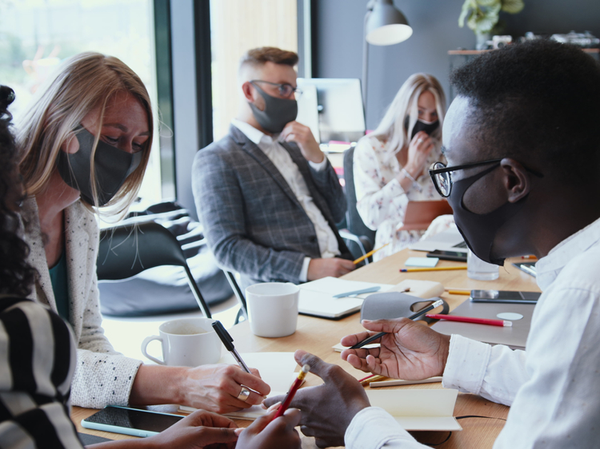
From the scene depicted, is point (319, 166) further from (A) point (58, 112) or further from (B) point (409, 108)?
(A) point (58, 112)

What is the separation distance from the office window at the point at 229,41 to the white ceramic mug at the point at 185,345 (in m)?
2.43

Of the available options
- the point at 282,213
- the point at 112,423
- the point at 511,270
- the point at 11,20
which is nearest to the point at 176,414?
the point at 112,423

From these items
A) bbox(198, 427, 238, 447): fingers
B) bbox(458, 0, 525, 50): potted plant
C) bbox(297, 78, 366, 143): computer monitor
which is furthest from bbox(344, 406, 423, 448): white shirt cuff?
bbox(458, 0, 525, 50): potted plant

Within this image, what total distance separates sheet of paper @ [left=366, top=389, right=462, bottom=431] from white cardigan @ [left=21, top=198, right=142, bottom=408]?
39 cm

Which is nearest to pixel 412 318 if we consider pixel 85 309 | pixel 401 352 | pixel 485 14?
pixel 401 352

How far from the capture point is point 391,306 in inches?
43.2

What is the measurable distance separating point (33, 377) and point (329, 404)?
380 mm

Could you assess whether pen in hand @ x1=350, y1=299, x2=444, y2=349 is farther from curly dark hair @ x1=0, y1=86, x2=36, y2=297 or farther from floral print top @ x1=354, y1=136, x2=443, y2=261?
floral print top @ x1=354, y1=136, x2=443, y2=261

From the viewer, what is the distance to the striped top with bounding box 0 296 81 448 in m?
0.40

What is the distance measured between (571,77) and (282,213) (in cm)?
141

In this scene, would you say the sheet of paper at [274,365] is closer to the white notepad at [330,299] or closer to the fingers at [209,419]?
the fingers at [209,419]

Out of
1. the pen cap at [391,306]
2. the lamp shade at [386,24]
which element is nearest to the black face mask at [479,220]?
the pen cap at [391,306]

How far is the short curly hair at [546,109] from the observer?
65 cm

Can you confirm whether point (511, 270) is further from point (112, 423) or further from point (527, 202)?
point (112, 423)
